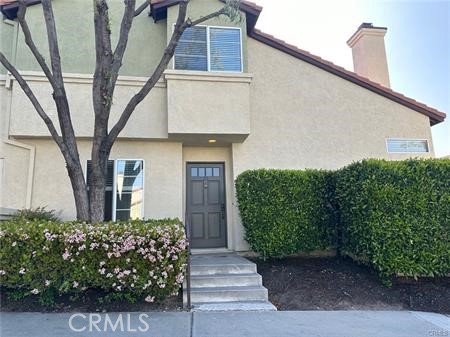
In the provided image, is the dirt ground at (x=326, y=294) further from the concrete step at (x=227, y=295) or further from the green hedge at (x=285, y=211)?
the green hedge at (x=285, y=211)

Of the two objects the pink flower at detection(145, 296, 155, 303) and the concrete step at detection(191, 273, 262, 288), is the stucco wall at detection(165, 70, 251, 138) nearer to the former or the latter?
the concrete step at detection(191, 273, 262, 288)

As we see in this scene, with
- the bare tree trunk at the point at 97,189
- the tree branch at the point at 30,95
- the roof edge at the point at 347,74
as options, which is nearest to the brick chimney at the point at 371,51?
the roof edge at the point at 347,74

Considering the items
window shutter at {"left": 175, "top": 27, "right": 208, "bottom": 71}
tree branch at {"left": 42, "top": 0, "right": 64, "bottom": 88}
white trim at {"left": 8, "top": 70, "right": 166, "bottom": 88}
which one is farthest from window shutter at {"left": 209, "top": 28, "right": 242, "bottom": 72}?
tree branch at {"left": 42, "top": 0, "right": 64, "bottom": 88}

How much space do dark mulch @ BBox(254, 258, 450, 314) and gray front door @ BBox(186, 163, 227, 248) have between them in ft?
5.86

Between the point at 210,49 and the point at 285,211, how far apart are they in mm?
4584

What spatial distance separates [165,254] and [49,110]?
15.4ft

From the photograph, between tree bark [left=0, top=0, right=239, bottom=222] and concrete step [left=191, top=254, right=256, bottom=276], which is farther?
concrete step [left=191, top=254, right=256, bottom=276]

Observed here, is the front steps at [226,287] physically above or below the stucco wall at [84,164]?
below

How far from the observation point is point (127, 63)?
8.29 m

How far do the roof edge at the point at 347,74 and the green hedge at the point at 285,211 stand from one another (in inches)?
137

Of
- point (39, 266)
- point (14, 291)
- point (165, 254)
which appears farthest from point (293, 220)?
point (14, 291)

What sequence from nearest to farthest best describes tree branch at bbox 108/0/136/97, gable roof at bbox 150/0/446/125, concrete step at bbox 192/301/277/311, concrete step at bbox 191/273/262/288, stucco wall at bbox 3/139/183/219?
concrete step at bbox 192/301/277/311 → tree branch at bbox 108/0/136/97 → concrete step at bbox 191/273/262/288 → stucco wall at bbox 3/139/183/219 → gable roof at bbox 150/0/446/125

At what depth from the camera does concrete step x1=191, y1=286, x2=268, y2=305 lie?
5.41 meters

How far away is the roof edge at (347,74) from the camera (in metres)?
8.71
